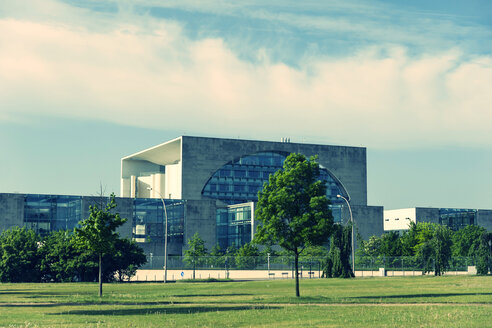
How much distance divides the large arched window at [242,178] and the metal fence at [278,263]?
32806 millimetres

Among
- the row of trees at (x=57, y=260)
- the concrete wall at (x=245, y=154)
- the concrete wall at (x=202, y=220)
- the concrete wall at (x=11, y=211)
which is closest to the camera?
the row of trees at (x=57, y=260)

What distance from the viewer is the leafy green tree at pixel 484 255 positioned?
70875mm

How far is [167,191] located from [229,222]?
57.8 feet

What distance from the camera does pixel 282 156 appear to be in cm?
12788

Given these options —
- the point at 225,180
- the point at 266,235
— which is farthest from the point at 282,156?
the point at 266,235

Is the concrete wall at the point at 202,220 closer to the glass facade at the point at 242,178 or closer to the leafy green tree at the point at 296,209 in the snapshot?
the glass facade at the point at 242,178

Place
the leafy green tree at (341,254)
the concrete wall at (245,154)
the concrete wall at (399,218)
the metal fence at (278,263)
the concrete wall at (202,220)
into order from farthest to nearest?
the concrete wall at (399,218) < the concrete wall at (245,154) < the concrete wall at (202,220) < the metal fence at (278,263) < the leafy green tree at (341,254)

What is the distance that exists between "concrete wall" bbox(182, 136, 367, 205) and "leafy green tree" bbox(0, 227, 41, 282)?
173ft

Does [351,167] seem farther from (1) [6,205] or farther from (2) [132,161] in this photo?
(1) [6,205]

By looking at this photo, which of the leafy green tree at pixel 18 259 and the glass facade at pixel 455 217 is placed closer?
the leafy green tree at pixel 18 259

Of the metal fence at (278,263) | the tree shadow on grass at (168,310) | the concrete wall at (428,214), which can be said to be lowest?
the metal fence at (278,263)

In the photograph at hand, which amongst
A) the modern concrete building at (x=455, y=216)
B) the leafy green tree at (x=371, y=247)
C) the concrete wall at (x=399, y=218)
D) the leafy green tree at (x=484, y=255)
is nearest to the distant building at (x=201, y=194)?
the leafy green tree at (x=371, y=247)

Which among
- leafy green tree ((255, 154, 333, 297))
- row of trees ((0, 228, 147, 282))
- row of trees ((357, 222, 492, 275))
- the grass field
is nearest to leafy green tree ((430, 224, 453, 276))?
row of trees ((357, 222, 492, 275))

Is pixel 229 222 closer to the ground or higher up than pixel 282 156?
closer to the ground
